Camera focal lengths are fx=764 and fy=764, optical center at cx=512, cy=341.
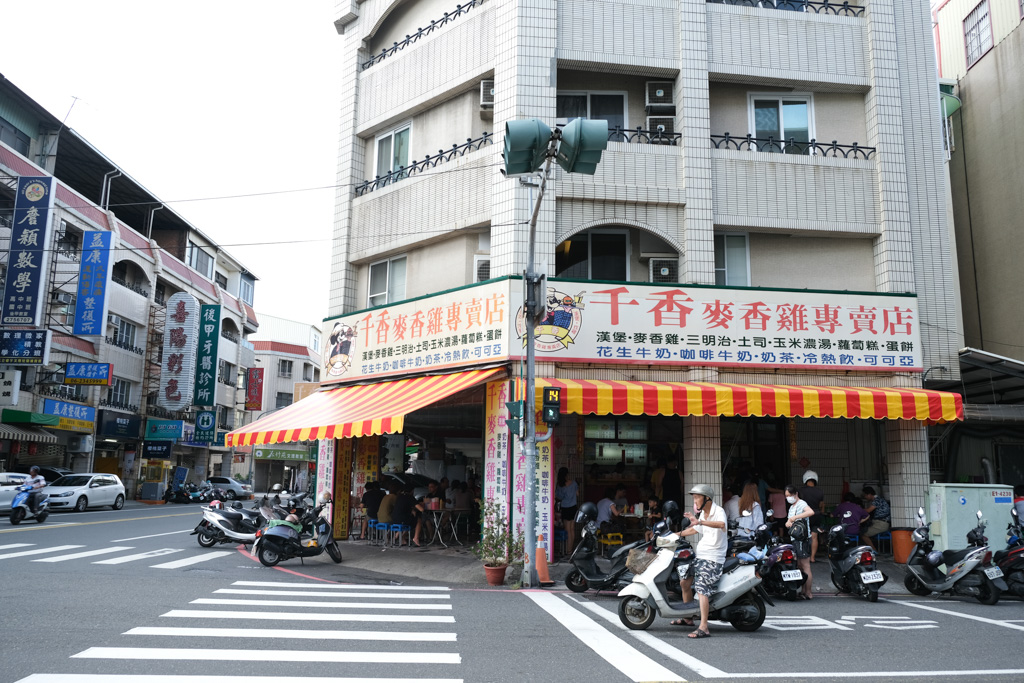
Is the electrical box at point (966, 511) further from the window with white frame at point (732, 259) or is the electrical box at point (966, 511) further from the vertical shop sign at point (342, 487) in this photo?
the vertical shop sign at point (342, 487)

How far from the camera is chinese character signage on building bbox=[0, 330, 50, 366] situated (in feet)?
89.4

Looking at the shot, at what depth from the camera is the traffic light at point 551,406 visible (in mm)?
12148

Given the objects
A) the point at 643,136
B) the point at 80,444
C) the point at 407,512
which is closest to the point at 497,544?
the point at 407,512

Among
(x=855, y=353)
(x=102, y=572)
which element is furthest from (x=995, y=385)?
(x=102, y=572)

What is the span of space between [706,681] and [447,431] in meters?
16.4

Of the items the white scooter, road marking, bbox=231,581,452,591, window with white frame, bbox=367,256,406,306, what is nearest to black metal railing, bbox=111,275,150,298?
window with white frame, bbox=367,256,406,306

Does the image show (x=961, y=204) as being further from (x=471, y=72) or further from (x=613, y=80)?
(x=471, y=72)

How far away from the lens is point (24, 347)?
2730cm

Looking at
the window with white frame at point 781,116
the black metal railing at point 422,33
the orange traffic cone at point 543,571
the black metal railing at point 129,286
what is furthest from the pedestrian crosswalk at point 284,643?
the black metal railing at point 129,286

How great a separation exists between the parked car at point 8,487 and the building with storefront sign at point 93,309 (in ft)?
14.2

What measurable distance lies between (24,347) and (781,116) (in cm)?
2612

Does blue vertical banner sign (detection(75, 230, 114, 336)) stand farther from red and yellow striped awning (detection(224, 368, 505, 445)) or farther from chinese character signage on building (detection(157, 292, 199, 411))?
red and yellow striped awning (detection(224, 368, 505, 445))

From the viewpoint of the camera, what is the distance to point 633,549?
34.8 feet

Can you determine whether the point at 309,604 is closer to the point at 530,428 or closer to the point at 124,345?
the point at 530,428
